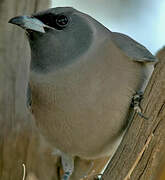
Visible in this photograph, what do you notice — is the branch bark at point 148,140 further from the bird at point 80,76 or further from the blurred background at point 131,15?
the blurred background at point 131,15

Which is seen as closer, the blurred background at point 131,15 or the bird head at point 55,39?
the bird head at point 55,39

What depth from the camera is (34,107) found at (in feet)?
9.49

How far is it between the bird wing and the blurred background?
1.24m

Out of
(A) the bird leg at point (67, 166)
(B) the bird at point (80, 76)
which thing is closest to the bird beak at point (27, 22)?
(B) the bird at point (80, 76)

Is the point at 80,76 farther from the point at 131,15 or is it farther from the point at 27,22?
the point at 131,15

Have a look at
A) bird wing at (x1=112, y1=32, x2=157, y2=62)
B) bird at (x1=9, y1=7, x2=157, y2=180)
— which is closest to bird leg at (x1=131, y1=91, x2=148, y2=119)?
bird at (x1=9, y1=7, x2=157, y2=180)

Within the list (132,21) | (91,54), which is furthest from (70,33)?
(132,21)

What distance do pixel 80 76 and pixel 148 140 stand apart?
1.54 ft

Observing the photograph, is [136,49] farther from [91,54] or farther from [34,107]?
[34,107]

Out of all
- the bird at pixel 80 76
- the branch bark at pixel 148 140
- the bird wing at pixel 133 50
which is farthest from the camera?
the bird wing at pixel 133 50

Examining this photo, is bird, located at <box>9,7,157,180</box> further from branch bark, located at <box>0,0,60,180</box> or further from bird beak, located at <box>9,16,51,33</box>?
branch bark, located at <box>0,0,60,180</box>

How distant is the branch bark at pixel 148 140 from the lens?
7.97ft

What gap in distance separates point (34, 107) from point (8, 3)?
0.73 m

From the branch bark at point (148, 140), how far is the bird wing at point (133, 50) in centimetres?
34
